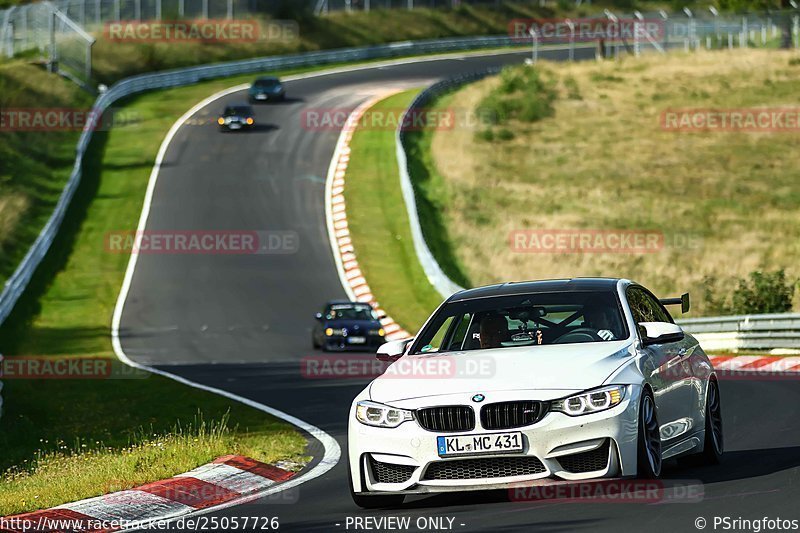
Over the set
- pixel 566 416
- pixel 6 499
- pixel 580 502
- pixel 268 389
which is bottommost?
pixel 268 389

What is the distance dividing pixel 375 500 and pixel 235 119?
50.3 meters

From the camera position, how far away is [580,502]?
9.08 metres

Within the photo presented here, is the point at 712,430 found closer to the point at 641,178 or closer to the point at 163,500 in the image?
the point at 163,500

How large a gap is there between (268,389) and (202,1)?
5996 cm

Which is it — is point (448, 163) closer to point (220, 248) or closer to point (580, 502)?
point (220, 248)

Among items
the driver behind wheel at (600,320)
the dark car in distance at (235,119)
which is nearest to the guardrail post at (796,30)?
the dark car in distance at (235,119)

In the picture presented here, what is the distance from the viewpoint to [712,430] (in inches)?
433

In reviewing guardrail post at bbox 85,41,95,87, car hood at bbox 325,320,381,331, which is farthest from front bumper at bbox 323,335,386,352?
guardrail post at bbox 85,41,95,87

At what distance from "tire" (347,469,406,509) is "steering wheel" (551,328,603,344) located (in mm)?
1624

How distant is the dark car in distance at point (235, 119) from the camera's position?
5897 cm

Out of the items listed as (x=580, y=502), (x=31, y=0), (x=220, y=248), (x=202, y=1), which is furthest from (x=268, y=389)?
(x=31, y=0)
